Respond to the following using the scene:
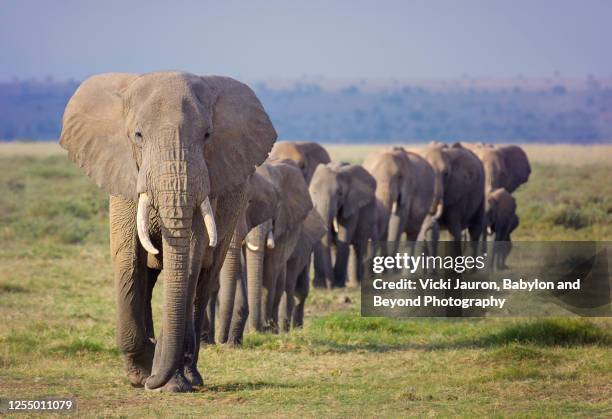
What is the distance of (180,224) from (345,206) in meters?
10.8

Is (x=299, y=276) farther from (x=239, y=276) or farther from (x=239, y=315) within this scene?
(x=239, y=315)

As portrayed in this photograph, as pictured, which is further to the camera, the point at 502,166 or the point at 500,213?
the point at 502,166

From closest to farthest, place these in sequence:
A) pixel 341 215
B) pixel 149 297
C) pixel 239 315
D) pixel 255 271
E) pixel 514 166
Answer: pixel 149 297
pixel 239 315
pixel 255 271
pixel 341 215
pixel 514 166

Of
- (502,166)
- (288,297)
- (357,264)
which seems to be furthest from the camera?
(502,166)

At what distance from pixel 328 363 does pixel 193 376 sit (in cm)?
196

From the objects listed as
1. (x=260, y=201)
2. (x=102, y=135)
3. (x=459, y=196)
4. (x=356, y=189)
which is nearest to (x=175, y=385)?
(x=102, y=135)

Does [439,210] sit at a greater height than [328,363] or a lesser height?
lesser

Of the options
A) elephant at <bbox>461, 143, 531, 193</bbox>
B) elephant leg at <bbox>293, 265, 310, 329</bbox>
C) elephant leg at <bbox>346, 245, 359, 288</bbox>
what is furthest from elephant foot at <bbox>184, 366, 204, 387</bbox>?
elephant at <bbox>461, 143, 531, 193</bbox>

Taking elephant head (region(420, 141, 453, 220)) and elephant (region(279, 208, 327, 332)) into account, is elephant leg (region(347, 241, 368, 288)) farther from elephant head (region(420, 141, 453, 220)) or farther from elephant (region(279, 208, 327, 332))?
elephant (region(279, 208, 327, 332))

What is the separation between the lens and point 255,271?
1199 cm

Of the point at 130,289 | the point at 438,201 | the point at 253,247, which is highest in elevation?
the point at 130,289

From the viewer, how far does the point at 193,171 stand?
8.15 metres

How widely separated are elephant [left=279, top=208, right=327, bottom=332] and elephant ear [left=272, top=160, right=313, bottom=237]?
85 centimetres

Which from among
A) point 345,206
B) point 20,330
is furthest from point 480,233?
point 20,330
